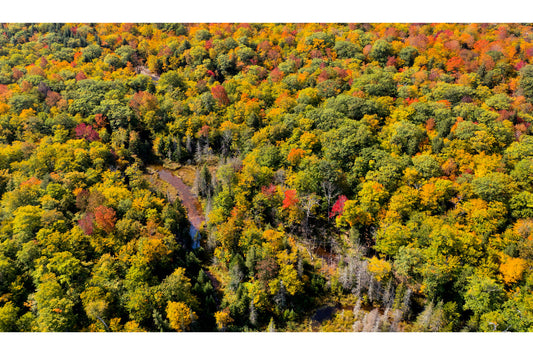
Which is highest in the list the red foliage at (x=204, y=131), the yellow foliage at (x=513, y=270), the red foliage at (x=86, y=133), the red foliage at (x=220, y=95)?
the red foliage at (x=220, y=95)

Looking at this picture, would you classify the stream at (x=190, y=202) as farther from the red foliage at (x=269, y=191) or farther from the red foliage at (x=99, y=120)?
the red foliage at (x=99, y=120)

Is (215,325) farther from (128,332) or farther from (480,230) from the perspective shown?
(480,230)

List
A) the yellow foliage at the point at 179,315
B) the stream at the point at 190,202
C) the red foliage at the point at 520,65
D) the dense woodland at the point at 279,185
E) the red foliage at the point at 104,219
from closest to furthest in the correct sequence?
the yellow foliage at the point at 179,315 < the dense woodland at the point at 279,185 < the red foliage at the point at 104,219 < the stream at the point at 190,202 < the red foliage at the point at 520,65

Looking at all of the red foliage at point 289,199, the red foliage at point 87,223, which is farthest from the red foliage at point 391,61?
the red foliage at point 87,223

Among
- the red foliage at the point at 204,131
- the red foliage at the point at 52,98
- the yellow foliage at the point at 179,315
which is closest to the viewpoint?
the yellow foliage at the point at 179,315

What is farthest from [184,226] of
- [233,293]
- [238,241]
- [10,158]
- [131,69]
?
[131,69]

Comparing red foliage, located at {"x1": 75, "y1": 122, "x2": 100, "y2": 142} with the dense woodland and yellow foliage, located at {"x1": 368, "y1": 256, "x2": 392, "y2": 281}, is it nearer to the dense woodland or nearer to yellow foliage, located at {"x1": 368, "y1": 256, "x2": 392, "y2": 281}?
the dense woodland
